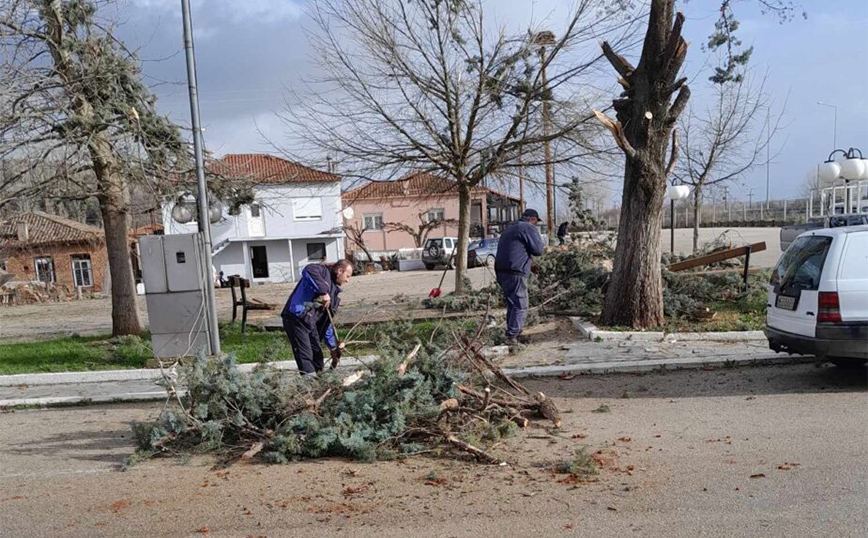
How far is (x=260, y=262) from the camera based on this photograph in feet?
129

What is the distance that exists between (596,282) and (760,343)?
3365mm

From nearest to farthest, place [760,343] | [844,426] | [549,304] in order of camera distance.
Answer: [844,426] < [760,343] < [549,304]

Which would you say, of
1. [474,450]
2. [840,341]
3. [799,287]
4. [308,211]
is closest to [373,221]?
[308,211]

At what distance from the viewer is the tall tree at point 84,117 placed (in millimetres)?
8781

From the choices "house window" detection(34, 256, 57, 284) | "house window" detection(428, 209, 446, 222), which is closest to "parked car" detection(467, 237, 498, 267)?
"house window" detection(428, 209, 446, 222)

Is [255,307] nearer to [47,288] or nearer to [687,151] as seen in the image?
[687,151]

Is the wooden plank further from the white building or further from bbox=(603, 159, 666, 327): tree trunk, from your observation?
the white building

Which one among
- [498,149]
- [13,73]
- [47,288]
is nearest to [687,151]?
[498,149]

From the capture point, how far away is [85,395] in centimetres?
763

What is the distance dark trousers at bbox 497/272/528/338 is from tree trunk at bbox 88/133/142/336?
6798 mm

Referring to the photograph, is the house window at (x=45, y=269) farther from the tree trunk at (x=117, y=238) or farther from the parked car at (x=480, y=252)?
the tree trunk at (x=117, y=238)

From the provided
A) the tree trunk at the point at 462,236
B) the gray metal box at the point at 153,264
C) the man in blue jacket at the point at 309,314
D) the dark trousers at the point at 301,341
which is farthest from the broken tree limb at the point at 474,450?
the tree trunk at the point at 462,236

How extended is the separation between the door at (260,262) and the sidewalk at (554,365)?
31068 millimetres

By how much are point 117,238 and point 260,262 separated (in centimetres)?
2907
